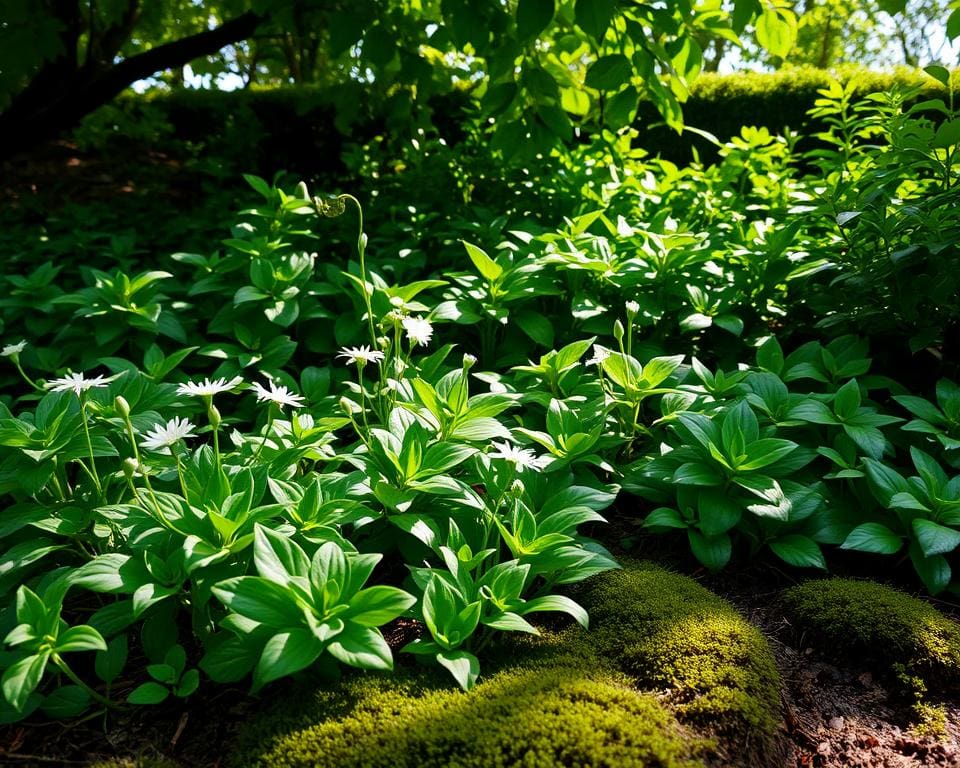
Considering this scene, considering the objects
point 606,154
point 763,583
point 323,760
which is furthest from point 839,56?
point 323,760

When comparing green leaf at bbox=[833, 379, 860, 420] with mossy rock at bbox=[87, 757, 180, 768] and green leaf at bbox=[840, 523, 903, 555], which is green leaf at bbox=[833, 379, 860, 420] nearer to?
green leaf at bbox=[840, 523, 903, 555]

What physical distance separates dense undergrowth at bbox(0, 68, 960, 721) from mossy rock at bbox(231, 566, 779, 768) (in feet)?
0.32

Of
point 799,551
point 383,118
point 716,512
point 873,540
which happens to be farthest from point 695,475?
point 383,118

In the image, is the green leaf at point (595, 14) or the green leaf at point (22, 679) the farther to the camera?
the green leaf at point (595, 14)

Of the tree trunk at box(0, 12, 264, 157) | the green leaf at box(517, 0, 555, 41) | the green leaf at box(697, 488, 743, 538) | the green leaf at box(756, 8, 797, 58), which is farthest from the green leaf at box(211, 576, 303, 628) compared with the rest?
the tree trunk at box(0, 12, 264, 157)

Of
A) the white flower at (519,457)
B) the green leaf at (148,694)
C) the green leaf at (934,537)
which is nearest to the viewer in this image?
the green leaf at (148,694)

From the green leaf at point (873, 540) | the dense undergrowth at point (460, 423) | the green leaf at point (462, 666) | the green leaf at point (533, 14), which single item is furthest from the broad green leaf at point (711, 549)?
the green leaf at point (533, 14)

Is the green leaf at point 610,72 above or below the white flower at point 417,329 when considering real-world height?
above

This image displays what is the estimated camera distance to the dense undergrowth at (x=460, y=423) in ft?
6.09

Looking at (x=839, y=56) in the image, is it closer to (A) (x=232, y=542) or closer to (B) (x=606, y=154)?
(B) (x=606, y=154)

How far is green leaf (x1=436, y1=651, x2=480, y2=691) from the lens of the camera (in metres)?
1.72

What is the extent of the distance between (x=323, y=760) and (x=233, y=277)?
258 cm

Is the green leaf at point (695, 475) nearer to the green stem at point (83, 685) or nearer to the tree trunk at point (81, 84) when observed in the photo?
the green stem at point (83, 685)

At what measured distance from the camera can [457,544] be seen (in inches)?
79.8
